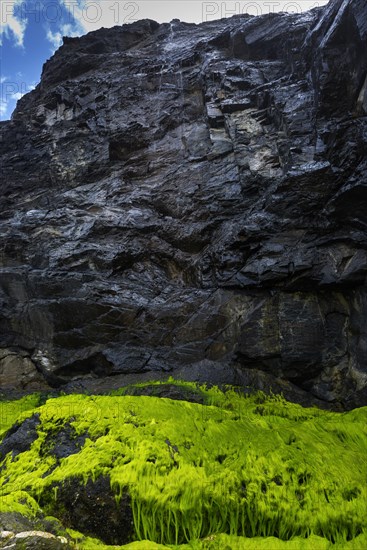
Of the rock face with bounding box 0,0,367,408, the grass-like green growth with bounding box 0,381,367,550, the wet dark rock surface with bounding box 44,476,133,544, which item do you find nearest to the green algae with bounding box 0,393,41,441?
the rock face with bounding box 0,0,367,408

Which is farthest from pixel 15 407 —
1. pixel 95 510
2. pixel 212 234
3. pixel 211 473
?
pixel 212 234

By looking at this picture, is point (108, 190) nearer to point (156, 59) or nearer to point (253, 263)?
point (253, 263)

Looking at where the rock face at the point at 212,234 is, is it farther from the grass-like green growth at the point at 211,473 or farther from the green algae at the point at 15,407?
the grass-like green growth at the point at 211,473

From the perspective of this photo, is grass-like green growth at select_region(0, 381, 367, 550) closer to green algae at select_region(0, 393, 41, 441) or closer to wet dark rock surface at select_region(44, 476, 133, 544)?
wet dark rock surface at select_region(44, 476, 133, 544)

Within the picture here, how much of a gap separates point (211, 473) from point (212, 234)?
839 cm

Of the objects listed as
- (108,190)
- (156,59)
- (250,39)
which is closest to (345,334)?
(108,190)

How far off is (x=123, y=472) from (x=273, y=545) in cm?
206

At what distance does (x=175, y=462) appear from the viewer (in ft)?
17.6

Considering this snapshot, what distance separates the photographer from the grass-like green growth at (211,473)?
4695 millimetres

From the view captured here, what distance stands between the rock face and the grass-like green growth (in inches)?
121

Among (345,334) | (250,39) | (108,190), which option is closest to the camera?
(345,334)

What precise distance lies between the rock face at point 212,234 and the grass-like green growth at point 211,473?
10.1 ft

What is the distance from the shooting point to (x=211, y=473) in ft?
17.2

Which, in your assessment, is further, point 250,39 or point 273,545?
point 250,39
